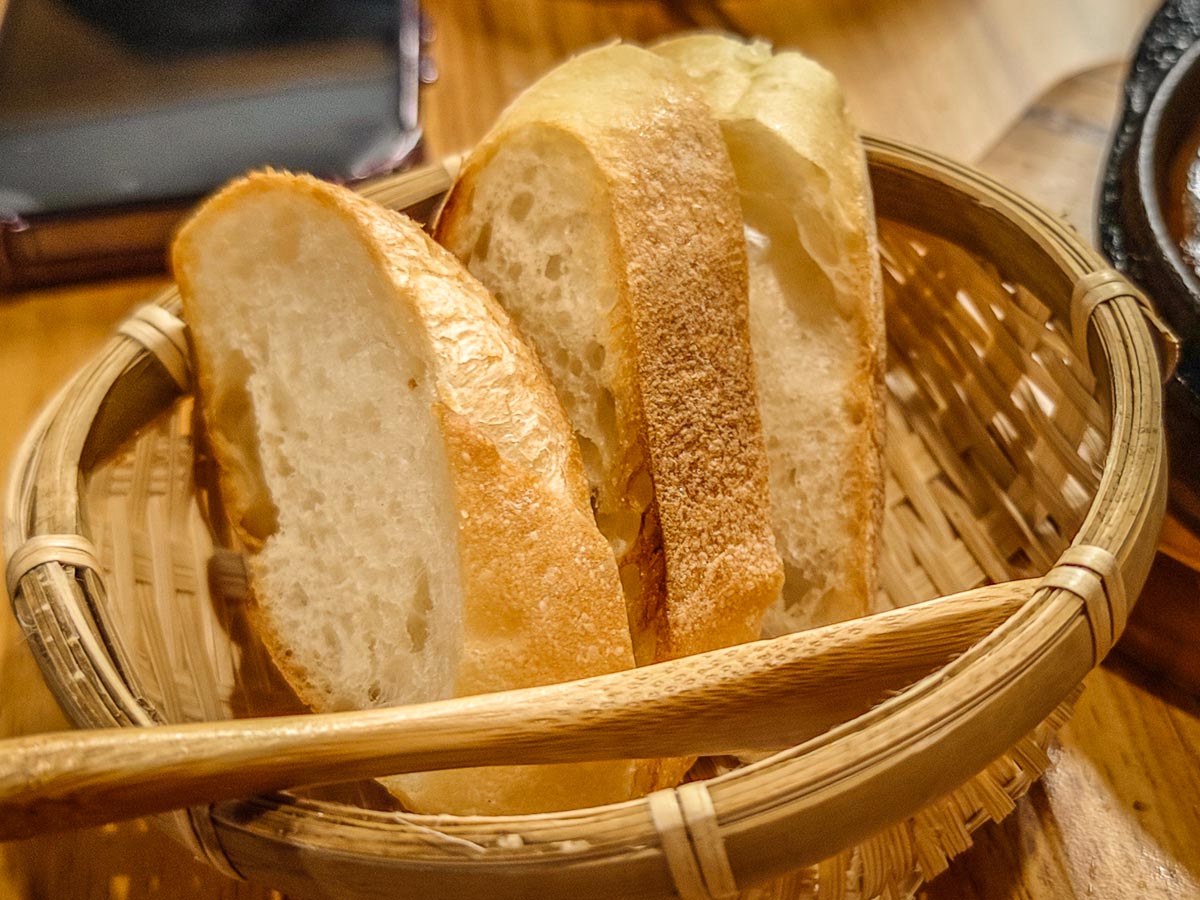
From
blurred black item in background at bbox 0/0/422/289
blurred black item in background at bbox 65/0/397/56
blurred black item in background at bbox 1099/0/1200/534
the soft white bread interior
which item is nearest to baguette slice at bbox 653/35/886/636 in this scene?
the soft white bread interior

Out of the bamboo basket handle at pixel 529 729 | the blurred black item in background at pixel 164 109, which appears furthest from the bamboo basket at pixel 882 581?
the blurred black item in background at pixel 164 109

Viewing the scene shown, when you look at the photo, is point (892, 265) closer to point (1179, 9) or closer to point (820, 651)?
point (1179, 9)

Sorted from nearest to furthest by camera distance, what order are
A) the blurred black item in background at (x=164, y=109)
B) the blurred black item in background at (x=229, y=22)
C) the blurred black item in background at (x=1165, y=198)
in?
the blurred black item in background at (x=1165, y=198)
the blurred black item in background at (x=164, y=109)
the blurred black item in background at (x=229, y=22)

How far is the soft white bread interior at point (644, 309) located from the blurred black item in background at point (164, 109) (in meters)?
0.43

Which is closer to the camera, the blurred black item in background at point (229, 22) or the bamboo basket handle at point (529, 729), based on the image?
the bamboo basket handle at point (529, 729)

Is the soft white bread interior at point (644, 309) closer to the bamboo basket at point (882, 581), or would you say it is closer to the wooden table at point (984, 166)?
the bamboo basket at point (882, 581)

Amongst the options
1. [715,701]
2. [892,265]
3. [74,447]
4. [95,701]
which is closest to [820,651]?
[715,701]

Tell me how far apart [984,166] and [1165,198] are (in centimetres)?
40

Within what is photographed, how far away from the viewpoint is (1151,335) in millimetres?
694

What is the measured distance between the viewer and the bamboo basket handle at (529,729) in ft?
1.38

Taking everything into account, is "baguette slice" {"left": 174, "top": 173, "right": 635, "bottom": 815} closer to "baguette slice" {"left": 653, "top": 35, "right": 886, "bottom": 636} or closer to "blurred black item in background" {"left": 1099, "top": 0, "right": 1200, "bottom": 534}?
"baguette slice" {"left": 653, "top": 35, "right": 886, "bottom": 636}

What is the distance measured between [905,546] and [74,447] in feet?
2.23

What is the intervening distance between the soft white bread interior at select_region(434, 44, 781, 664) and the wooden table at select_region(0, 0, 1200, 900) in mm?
275

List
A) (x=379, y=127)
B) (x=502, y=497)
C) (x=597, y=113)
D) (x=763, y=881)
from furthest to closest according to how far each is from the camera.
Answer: (x=379, y=127) < (x=597, y=113) < (x=502, y=497) < (x=763, y=881)
